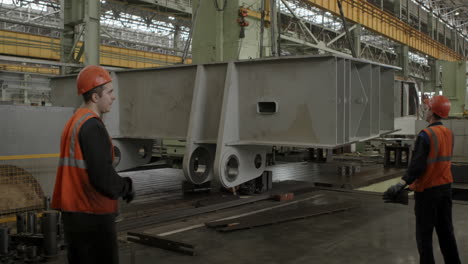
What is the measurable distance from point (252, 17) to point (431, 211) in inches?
195

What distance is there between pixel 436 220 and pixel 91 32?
7887 millimetres

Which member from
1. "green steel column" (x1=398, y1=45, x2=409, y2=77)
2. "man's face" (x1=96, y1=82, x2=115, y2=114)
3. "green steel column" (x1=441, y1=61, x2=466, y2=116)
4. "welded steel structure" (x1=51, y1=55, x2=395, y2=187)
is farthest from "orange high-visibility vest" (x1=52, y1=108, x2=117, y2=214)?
"green steel column" (x1=398, y1=45, x2=409, y2=77)

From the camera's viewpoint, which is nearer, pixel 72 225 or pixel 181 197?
pixel 72 225

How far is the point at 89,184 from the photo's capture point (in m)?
2.19

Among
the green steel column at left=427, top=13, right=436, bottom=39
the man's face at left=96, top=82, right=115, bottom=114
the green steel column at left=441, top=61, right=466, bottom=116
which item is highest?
the green steel column at left=427, top=13, right=436, bottom=39

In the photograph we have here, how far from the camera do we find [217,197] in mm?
A: 5891

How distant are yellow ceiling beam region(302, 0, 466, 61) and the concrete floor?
9.27 meters

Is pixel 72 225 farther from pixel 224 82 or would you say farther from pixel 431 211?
pixel 224 82

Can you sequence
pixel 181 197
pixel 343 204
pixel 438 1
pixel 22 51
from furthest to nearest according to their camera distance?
pixel 438 1, pixel 22 51, pixel 181 197, pixel 343 204

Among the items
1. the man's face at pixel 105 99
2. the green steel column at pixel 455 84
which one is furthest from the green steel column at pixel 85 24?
the green steel column at pixel 455 84

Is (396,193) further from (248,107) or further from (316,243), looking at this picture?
(248,107)

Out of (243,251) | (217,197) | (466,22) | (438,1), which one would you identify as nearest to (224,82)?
(217,197)

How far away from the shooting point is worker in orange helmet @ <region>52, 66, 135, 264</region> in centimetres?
213

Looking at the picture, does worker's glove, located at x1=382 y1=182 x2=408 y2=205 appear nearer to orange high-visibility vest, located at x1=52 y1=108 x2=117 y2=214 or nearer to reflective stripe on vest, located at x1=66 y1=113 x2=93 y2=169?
orange high-visibility vest, located at x1=52 y1=108 x2=117 y2=214
